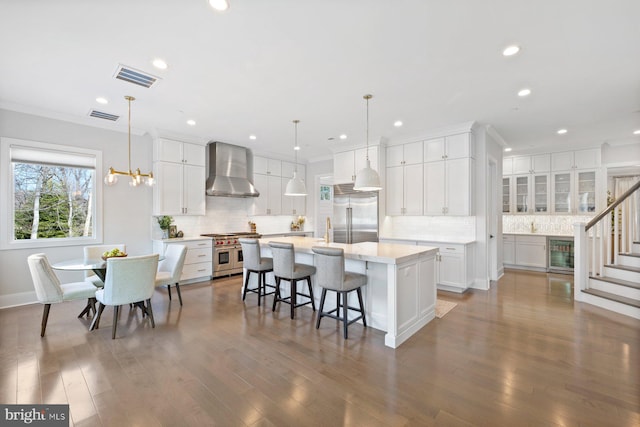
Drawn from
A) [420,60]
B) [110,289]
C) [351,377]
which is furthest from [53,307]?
[420,60]

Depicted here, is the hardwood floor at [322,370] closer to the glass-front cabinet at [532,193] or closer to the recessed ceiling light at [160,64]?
the recessed ceiling light at [160,64]

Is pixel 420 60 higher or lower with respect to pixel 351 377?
higher

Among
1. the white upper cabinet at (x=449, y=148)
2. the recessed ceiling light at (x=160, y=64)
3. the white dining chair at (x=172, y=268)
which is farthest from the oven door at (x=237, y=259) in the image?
the white upper cabinet at (x=449, y=148)

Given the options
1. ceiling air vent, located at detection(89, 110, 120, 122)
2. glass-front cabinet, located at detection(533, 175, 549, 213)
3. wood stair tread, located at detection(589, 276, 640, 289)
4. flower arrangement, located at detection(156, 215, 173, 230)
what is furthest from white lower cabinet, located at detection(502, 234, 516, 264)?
ceiling air vent, located at detection(89, 110, 120, 122)

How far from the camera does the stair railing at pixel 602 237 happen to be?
14.6 ft

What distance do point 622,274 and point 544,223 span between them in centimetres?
290

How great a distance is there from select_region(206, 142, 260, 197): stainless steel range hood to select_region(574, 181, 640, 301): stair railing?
6.00m

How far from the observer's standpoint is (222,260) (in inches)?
237

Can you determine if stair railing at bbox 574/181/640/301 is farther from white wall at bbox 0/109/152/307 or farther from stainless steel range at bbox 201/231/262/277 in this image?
white wall at bbox 0/109/152/307

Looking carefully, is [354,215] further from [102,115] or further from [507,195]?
[102,115]

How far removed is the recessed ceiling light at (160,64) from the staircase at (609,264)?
6.18 metres

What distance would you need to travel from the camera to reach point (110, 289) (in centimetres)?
312

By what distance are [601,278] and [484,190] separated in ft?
6.81

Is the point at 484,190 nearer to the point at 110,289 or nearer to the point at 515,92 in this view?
the point at 515,92
